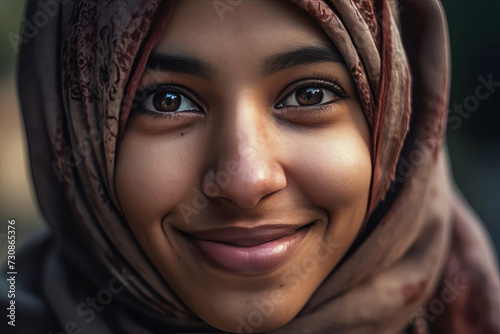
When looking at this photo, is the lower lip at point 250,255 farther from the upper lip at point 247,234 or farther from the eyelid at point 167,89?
the eyelid at point 167,89

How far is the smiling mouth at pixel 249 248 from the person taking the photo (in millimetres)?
944

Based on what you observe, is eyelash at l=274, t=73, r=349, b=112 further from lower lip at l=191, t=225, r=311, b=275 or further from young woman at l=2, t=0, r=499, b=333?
lower lip at l=191, t=225, r=311, b=275

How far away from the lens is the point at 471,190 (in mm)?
2549

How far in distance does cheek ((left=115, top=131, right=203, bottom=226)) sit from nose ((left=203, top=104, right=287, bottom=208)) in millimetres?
48

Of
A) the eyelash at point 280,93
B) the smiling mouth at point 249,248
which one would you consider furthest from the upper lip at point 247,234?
the eyelash at point 280,93

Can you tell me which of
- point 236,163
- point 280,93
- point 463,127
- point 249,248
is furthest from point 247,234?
point 463,127

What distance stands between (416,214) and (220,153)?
51 centimetres

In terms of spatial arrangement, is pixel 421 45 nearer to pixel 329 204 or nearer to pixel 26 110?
pixel 329 204

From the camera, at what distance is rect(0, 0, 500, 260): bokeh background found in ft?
6.28

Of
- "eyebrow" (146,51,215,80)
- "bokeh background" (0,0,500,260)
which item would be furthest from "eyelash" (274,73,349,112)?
"bokeh background" (0,0,500,260)

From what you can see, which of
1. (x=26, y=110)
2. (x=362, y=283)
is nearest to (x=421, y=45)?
(x=362, y=283)

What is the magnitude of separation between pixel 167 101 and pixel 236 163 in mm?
181

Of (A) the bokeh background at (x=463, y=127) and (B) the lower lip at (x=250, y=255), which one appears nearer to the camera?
(B) the lower lip at (x=250, y=255)

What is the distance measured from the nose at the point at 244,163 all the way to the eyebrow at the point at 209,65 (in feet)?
0.26
